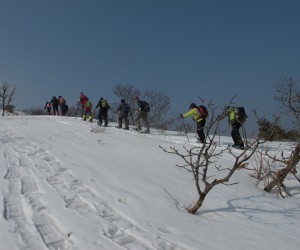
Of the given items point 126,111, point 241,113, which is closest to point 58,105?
point 126,111

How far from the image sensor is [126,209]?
4.35 metres

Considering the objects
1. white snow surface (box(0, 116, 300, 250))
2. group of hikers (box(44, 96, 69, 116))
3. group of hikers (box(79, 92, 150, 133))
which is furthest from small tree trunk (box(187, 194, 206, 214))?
group of hikers (box(44, 96, 69, 116))

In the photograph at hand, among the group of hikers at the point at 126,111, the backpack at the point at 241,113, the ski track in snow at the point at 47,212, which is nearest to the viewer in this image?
the ski track in snow at the point at 47,212

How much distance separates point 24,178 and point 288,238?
4082 millimetres

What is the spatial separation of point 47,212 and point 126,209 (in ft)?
3.22

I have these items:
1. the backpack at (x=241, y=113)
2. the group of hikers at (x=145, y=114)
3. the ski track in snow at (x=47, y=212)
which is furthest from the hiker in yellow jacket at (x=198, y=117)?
the ski track in snow at (x=47, y=212)

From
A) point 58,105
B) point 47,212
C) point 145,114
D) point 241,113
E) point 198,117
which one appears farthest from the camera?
point 58,105

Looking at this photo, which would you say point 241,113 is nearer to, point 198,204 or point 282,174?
point 282,174

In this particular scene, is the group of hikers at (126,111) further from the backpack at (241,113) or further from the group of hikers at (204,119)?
the backpack at (241,113)

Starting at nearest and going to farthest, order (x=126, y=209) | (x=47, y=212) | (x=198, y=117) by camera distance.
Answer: (x=47, y=212), (x=126, y=209), (x=198, y=117)

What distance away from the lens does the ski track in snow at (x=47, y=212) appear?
A: 3.29m

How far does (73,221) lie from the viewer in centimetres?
377

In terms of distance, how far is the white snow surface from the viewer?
3402mm

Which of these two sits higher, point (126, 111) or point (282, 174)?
point (126, 111)
